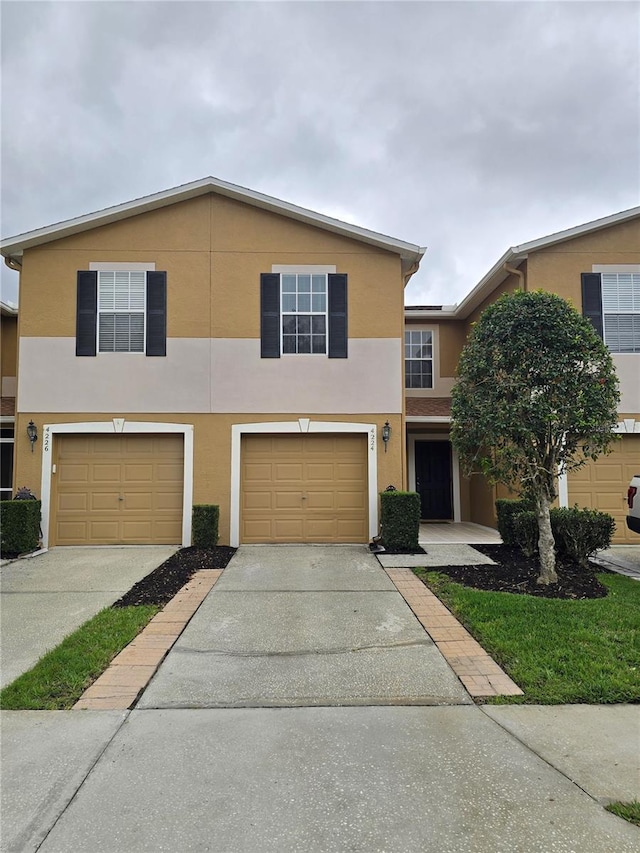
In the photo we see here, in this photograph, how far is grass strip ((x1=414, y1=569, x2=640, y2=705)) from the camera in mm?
3977

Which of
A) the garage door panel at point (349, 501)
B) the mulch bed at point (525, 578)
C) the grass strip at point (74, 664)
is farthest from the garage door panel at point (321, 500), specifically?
the grass strip at point (74, 664)

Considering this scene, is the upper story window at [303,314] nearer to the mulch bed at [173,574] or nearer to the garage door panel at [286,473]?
the garage door panel at [286,473]

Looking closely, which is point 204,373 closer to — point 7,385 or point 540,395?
point 7,385

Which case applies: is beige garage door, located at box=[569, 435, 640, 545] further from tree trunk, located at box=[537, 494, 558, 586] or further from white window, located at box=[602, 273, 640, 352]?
tree trunk, located at box=[537, 494, 558, 586]

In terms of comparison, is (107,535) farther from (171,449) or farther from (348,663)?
(348,663)

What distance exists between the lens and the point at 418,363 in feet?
47.4

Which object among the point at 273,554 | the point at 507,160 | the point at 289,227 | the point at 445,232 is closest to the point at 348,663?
the point at 273,554

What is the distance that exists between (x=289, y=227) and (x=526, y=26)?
5.40m

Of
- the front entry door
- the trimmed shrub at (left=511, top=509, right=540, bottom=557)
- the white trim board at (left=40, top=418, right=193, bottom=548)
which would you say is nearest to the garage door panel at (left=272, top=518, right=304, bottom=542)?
the white trim board at (left=40, top=418, right=193, bottom=548)

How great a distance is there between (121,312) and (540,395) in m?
8.08

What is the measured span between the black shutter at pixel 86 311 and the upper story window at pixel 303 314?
11.1 feet

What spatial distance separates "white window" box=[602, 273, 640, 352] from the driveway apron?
7.67 m

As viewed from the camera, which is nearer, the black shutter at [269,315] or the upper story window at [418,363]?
the black shutter at [269,315]

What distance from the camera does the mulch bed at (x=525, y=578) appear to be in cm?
662
